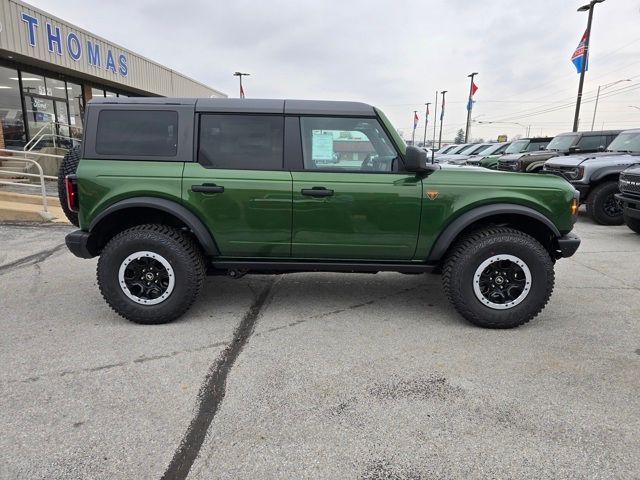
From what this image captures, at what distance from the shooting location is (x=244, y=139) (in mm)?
3699

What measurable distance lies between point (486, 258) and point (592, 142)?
33.9ft

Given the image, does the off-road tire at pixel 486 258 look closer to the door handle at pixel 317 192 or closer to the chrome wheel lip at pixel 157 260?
the door handle at pixel 317 192

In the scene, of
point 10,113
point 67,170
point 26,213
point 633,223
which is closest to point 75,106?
point 10,113

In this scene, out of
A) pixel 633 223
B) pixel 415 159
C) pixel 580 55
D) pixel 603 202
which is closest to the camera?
pixel 415 159

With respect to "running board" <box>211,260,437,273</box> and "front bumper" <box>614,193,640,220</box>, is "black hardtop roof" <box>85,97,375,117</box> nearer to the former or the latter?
"running board" <box>211,260,437,273</box>

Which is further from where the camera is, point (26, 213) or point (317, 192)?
point (26, 213)

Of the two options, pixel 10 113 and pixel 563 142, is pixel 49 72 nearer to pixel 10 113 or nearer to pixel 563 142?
pixel 10 113

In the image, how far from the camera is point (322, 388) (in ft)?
9.32

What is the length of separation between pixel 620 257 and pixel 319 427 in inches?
227

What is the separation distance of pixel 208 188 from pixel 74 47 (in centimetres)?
1259

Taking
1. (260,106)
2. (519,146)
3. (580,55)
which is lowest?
(260,106)

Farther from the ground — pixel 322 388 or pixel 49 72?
pixel 49 72

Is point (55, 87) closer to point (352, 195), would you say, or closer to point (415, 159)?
point (352, 195)

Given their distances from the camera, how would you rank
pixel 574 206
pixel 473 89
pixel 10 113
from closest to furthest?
1. pixel 574 206
2. pixel 10 113
3. pixel 473 89
